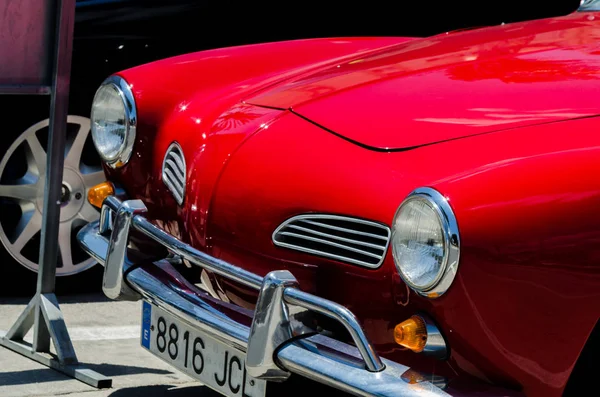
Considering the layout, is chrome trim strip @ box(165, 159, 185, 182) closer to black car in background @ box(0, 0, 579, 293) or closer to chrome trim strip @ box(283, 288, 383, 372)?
chrome trim strip @ box(283, 288, 383, 372)

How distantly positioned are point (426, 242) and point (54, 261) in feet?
6.36

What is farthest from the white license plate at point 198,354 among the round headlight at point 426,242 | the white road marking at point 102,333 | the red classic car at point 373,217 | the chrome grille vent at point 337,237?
the white road marking at point 102,333

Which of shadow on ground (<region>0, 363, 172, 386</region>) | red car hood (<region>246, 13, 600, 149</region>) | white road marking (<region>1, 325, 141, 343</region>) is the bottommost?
white road marking (<region>1, 325, 141, 343</region>)

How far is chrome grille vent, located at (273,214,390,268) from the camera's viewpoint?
252 centimetres

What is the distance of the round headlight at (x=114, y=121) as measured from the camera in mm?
3520

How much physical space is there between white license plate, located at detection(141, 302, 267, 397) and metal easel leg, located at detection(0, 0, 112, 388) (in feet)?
1.99

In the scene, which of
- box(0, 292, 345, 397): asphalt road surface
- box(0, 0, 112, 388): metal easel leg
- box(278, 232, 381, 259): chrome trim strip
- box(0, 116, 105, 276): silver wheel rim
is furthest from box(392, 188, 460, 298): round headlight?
box(0, 116, 105, 276): silver wheel rim

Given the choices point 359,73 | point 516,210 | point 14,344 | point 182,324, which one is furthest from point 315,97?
point 14,344

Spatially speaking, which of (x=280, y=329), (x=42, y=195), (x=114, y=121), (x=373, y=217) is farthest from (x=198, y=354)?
(x=42, y=195)

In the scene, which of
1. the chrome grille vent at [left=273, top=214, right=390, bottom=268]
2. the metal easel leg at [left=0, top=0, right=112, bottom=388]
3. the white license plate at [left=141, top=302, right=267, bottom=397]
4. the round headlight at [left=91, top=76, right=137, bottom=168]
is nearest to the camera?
the chrome grille vent at [left=273, top=214, right=390, bottom=268]

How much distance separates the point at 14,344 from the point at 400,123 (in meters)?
1.93

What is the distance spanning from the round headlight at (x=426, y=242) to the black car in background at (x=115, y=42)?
8.91 feet

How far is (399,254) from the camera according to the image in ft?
7.90

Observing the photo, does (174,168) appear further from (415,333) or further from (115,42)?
(115,42)
